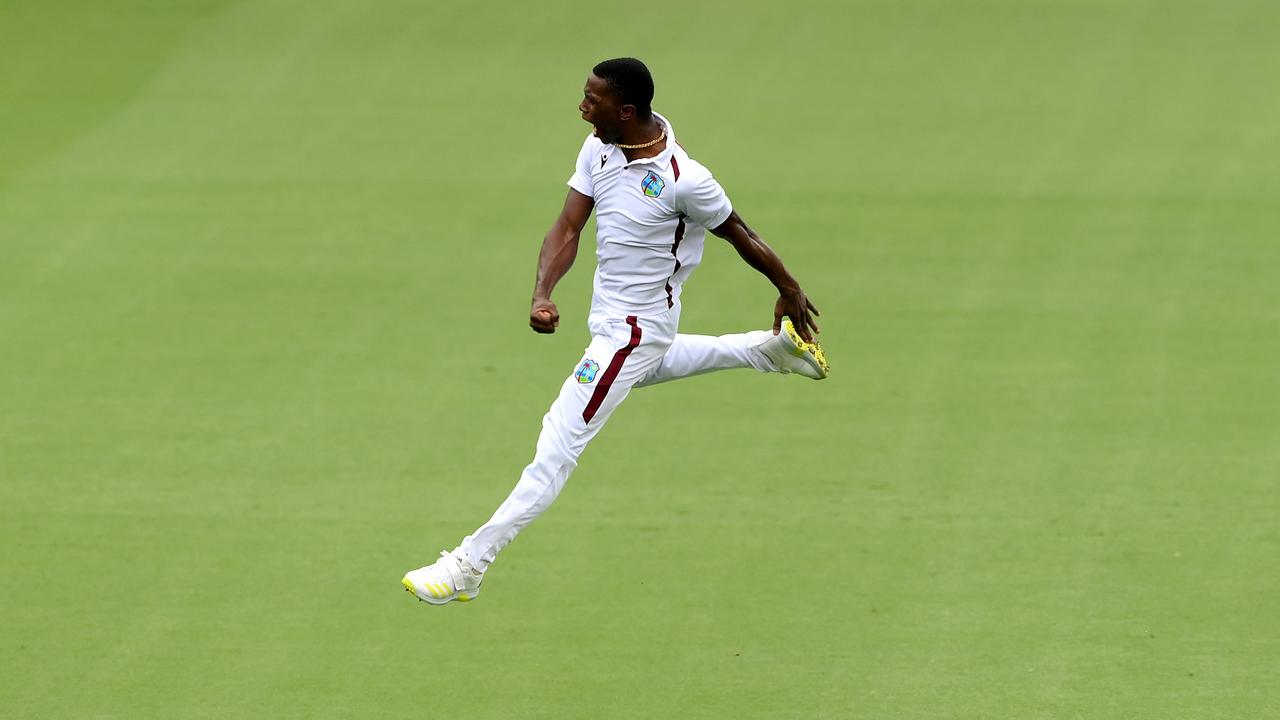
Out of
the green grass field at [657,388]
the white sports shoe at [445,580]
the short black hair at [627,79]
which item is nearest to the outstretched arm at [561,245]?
the short black hair at [627,79]

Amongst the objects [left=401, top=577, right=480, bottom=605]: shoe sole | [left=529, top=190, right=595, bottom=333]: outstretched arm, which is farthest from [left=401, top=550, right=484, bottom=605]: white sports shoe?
[left=529, top=190, right=595, bottom=333]: outstretched arm

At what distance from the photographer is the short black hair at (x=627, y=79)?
8.28 meters

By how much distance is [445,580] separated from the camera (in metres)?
8.58

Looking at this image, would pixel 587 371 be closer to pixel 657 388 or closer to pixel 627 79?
pixel 627 79

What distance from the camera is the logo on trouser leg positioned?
8.77 m

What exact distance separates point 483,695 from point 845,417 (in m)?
4.36

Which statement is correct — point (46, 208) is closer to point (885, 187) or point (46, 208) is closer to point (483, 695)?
point (885, 187)

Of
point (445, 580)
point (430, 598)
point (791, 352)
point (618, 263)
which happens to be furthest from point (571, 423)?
point (791, 352)

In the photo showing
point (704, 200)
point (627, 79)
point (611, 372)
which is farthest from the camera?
point (611, 372)

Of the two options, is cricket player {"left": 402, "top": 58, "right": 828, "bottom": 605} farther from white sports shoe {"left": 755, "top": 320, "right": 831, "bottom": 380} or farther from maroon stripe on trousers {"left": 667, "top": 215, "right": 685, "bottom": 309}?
white sports shoe {"left": 755, "top": 320, "right": 831, "bottom": 380}

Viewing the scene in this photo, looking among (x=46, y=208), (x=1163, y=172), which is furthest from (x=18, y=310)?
(x=1163, y=172)

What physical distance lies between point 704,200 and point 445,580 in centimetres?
209

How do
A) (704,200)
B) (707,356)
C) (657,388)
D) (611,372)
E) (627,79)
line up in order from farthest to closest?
(657,388) < (707,356) < (611,372) < (704,200) < (627,79)

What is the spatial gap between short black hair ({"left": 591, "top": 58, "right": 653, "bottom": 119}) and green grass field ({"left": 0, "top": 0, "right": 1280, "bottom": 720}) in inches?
131
